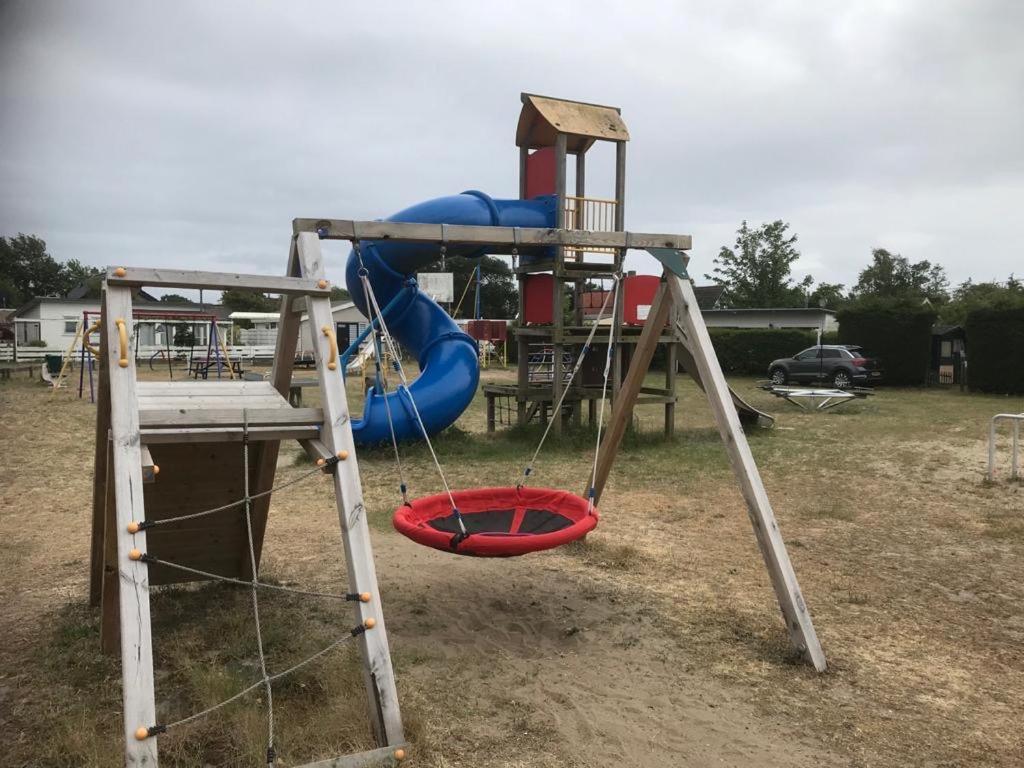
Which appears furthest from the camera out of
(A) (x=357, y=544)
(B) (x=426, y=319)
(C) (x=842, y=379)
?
(C) (x=842, y=379)

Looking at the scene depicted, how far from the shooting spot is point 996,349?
2109 cm

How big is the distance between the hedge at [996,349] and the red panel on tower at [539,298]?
15.2 metres

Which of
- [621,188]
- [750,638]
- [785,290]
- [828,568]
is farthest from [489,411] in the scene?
[785,290]

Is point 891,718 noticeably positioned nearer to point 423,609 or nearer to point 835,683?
point 835,683

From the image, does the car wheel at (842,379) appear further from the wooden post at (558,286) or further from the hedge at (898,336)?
the wooden post at (558,286)

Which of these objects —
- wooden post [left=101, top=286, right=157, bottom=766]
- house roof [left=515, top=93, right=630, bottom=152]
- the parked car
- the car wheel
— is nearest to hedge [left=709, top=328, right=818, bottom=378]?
the parked car

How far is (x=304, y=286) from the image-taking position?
132 inches

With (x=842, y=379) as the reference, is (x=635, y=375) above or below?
above

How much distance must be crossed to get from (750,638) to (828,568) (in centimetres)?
169

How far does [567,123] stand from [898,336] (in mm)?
17117

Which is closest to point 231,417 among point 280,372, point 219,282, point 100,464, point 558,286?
point 219,282

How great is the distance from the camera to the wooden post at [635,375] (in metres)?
4.99

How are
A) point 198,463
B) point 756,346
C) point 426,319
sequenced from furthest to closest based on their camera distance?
point 756,346, point 426,319, point 198,463

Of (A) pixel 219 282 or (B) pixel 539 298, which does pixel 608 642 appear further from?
(B) pixel 539 298
